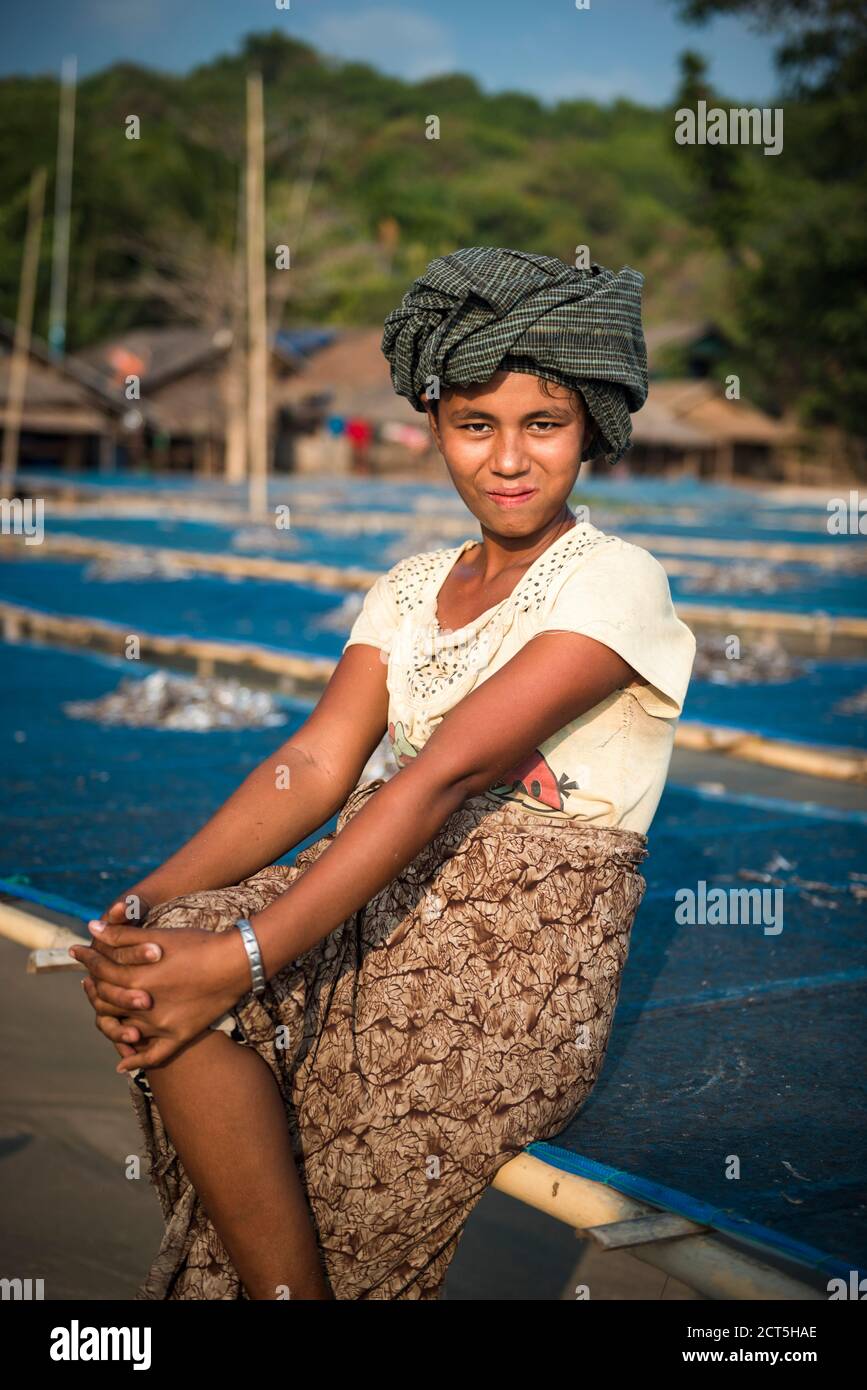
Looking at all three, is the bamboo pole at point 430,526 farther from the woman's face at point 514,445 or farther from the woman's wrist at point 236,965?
the woman's wrist at point 236,965

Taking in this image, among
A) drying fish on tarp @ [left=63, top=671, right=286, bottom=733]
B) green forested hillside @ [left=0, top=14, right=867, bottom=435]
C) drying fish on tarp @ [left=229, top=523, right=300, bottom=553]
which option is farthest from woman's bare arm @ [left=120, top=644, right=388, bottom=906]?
green forested hillside @ [left=0, top=14, right=867, bottom=435]

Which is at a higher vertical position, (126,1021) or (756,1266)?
(126,1021)

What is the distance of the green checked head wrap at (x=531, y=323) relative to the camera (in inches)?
60.0

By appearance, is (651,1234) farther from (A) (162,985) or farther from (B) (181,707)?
(B) (181,707)

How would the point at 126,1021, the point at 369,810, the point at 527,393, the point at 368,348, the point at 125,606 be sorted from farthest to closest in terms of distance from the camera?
the point at 368,348, the point at 125,606, the point at 527,393, the point at 369,810, the point at 126,1021

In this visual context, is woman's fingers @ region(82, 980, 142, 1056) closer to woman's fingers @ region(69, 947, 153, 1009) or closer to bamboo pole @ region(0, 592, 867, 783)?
woman's fingers @ region(69, 947, 153, 1009)

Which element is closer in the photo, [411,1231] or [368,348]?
[411,1231]

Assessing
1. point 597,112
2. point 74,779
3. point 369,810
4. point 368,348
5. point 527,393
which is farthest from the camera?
point 597,112

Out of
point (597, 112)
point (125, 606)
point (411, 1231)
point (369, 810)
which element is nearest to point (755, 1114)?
point (411, 1231)

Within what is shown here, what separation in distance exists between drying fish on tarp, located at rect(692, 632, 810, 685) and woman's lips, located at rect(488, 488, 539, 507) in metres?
3.68

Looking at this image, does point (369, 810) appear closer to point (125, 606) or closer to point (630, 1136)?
point (630, 1136)

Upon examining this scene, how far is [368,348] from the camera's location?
95.8 ft

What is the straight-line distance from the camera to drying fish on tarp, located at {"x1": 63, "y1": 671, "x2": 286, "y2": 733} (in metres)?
4.31

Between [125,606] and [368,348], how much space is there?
22677mm
